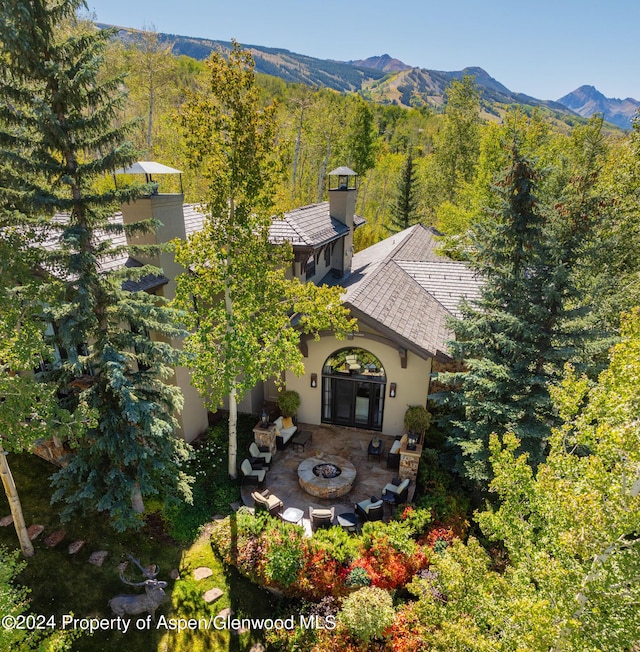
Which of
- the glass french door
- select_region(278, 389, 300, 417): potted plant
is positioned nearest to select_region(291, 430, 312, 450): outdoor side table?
select_region(278, 389, 300, 417): potted plant

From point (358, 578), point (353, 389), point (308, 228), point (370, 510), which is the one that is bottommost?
point (358, 578)

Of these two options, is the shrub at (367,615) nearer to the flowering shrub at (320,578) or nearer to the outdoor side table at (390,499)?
the flowering shrub at (320,578)

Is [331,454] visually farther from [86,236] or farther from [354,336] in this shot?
[86,236]

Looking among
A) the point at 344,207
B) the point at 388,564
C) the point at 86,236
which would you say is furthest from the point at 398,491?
the point at 344,207

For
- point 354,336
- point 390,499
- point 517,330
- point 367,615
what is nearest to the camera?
point 367,615

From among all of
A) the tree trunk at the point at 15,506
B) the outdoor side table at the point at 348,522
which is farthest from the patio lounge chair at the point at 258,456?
the tree trunk at the point at 15,506

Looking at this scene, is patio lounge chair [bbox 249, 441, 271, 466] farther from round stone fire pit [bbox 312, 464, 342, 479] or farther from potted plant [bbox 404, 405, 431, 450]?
potted plant [bbox 404, 405, 431, 450]

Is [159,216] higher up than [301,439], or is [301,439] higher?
[159,216]
